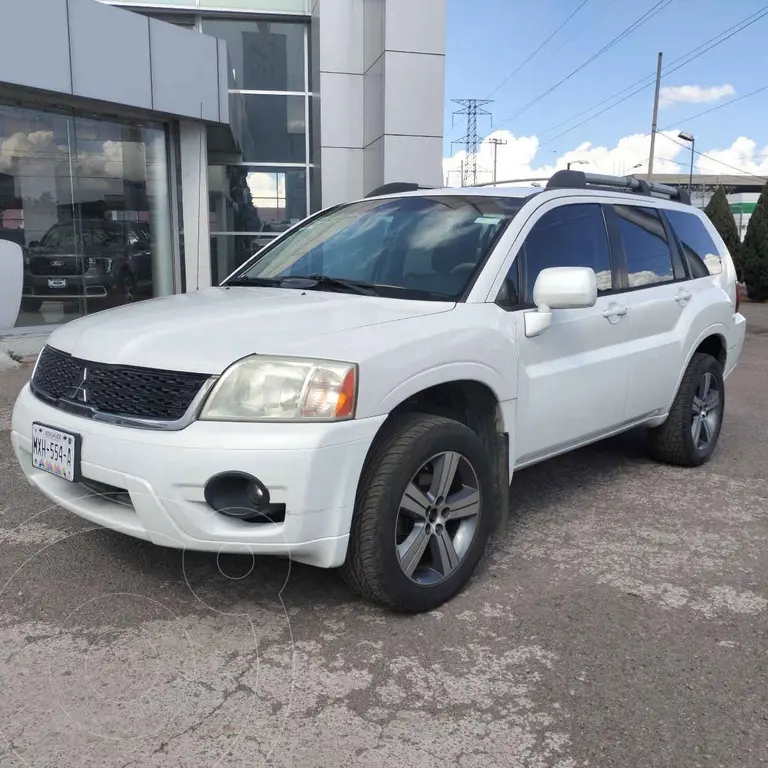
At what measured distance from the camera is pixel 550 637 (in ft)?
9.77

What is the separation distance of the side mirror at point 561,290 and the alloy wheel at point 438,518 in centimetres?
81

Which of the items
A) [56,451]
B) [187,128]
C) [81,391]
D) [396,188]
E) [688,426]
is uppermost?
[187,128]

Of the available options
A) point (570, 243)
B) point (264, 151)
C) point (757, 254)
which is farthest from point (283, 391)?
point (757, 254)

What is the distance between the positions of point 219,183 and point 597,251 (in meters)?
12.8

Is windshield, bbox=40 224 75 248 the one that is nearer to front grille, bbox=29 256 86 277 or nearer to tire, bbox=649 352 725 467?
front grille, bbox=29 256 86 277

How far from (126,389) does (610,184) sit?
3257mm

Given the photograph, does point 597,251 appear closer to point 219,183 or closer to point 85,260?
point 85,260

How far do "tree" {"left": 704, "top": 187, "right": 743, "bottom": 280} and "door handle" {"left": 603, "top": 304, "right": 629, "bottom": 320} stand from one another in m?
18.5

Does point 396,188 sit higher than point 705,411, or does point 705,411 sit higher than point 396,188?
point 396,188

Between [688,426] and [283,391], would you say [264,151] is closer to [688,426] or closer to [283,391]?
[688,426]

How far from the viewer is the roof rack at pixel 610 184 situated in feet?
14.2

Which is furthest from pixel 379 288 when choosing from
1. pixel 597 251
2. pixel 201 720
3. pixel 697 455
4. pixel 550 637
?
pixel 697 455

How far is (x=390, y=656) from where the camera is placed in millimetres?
2820

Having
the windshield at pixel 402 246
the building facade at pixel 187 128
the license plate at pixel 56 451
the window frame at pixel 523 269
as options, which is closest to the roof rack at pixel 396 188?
the windshield at pixel 402 246
